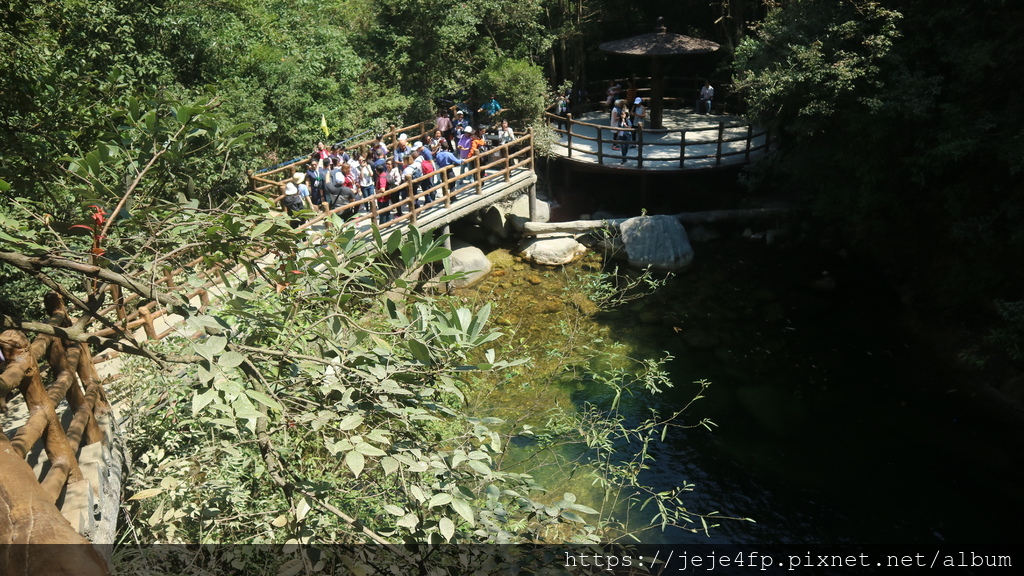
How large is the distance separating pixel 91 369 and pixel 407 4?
44.5 feet

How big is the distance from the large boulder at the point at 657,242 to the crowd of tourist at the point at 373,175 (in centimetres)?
334

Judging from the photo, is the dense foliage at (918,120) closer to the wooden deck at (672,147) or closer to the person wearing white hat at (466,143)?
the wooden deck at (672,147)

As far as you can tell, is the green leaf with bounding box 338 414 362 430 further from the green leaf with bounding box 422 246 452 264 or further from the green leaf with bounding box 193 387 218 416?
the green leaf with bounding box 422 246 452 264

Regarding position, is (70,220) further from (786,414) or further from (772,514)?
(786,414)

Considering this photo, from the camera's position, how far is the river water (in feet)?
25.9

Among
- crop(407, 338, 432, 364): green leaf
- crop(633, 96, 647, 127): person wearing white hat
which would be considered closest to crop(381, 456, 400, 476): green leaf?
crop(407, 338, 432, 364): green leaf

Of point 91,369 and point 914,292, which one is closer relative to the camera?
point 91,369

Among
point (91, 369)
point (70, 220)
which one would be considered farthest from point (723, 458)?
point (70, 220)

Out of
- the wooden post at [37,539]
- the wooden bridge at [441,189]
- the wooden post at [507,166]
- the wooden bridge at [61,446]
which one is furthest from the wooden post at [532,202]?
the wooden post at [37,539]

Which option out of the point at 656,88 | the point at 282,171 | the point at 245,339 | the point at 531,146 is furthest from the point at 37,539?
the point at 656,88


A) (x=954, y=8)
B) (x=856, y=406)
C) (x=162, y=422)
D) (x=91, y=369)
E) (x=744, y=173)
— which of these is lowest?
(x=856, y=406)

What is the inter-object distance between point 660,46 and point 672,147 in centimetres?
238

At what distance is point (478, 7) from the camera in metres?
17.3

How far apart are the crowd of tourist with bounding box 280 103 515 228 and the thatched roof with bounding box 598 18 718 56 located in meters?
3.75
